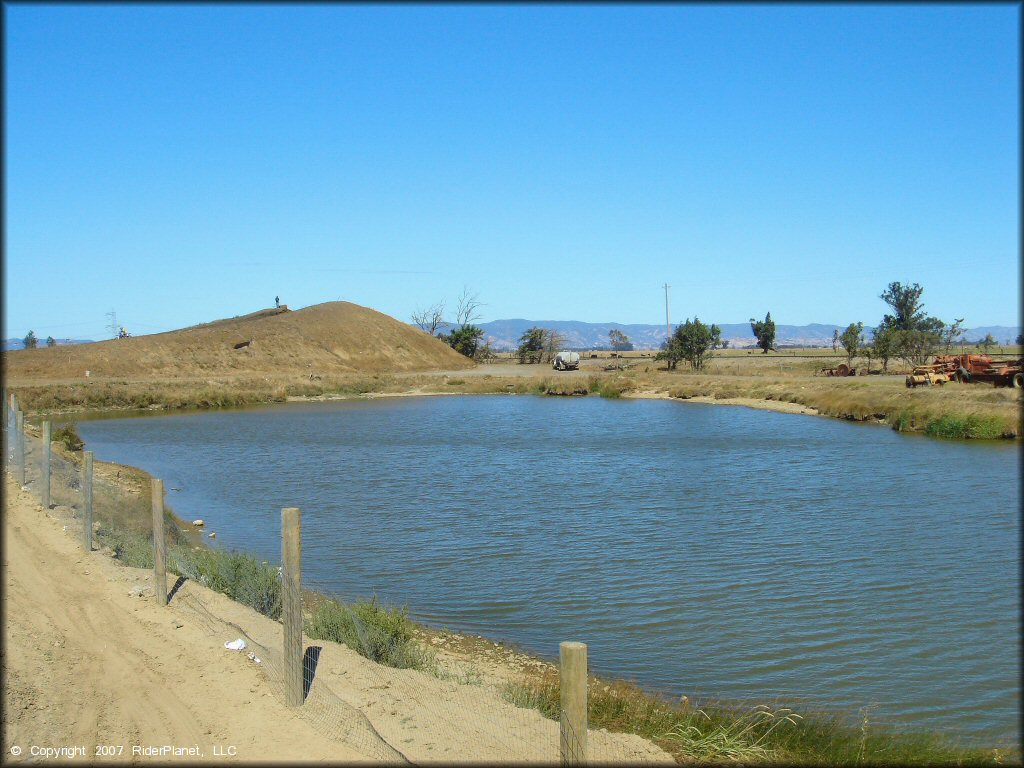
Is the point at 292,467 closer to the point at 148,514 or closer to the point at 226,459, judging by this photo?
the point at 226,459

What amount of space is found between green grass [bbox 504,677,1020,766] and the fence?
323mm

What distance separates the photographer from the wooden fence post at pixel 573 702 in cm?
466

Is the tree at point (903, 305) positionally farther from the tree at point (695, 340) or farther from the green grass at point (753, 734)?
the green grass at point (753, 734)

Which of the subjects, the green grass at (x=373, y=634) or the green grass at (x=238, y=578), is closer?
→ the green grass at (x=373, y=634)

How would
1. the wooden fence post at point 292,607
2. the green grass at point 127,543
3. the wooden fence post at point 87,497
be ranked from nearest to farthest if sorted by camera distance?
1. the wooden fence post at point 292,607
2. the wooden fence post at point 87,497
3. the green grass at point 127,543

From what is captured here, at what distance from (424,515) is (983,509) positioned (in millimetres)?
10744

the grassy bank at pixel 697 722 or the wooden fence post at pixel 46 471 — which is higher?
the wooden fence post at pixel 46 471

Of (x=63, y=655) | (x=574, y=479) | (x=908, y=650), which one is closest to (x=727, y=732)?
(x=908, y=650)

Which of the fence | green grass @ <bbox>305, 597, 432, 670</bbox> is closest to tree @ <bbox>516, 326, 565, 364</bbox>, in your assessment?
the fence

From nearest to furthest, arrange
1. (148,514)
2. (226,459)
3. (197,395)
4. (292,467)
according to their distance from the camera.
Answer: (148,514) → (292,467) → (226,459) → (197,395)

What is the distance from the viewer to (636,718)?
750 cm

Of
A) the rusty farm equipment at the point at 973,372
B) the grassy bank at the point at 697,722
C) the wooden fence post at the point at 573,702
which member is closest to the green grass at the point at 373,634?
the grassy bank at the point at 697,722

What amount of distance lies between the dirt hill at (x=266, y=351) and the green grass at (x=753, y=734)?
60728mm

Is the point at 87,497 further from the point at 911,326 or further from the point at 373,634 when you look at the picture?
the point at 911,326
